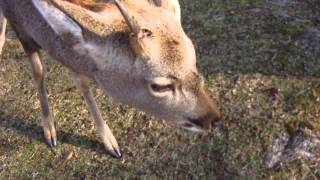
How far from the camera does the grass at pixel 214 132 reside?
554cm

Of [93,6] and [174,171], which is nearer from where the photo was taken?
Answer: [93,6]

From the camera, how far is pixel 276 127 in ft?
18.5

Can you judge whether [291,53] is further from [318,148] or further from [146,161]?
[146,161]

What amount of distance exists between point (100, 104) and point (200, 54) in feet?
4.52

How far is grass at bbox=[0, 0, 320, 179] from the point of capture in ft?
18.2

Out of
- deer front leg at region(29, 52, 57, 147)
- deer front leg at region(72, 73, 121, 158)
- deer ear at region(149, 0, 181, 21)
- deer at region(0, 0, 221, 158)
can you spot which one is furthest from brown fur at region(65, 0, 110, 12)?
deer front leg at region(29, 52, 57, 147)

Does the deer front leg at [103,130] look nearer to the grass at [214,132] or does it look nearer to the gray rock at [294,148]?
the grass at [214,132]

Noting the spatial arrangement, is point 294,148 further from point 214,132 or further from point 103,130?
point 103,130

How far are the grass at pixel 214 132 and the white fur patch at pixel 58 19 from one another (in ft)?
6.06

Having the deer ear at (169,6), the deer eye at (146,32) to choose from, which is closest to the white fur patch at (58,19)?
the deer eye at (146,32)

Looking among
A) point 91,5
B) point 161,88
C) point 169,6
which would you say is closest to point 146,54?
point 161,88

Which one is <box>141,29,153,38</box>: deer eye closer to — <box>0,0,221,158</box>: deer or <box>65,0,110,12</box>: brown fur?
<box>0,0,221,158</box>: deer

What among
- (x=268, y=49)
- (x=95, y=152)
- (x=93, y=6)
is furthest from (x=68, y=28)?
A: (x=268, y=49)

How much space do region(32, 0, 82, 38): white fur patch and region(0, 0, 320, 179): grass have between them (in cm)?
185
